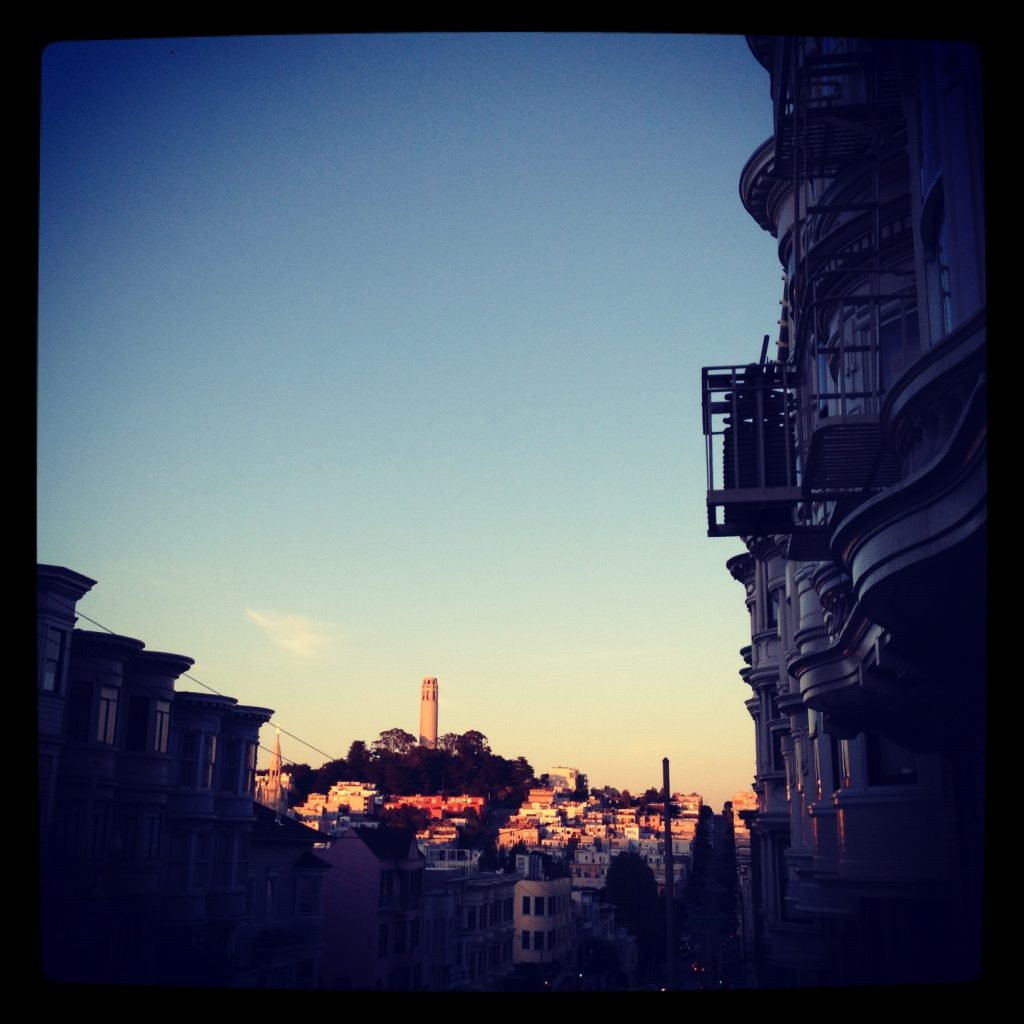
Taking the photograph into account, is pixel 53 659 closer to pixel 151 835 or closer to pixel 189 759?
pixel 151 835

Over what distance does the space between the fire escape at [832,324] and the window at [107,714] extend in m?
15.2

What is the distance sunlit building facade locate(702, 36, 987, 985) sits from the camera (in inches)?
298

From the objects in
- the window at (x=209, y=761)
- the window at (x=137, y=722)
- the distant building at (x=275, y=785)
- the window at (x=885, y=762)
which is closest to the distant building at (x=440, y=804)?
the distant building at (x=275, y=785)

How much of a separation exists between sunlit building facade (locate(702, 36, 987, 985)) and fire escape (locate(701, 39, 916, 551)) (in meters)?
0.03

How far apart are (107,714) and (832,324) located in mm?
17107

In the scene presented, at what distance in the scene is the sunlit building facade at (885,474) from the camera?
24.8 feet

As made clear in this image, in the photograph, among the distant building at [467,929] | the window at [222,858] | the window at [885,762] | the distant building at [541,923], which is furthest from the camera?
the distant building at [541,923]

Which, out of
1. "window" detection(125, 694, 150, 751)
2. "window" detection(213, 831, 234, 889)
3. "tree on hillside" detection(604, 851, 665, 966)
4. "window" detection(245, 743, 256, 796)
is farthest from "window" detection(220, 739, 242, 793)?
"tree on hillside" detection(604, 851, 665, 966)

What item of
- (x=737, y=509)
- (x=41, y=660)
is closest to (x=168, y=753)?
(x=41, y=660)

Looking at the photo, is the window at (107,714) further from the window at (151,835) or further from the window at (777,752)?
the window at (777,752)

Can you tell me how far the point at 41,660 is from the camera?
2162 cm

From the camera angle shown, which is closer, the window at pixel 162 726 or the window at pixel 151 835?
the window at pixel 151 835

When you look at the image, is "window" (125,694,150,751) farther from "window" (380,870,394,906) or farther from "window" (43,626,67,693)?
"window" (380,870,394,906)

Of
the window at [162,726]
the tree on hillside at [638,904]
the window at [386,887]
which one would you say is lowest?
the tree on hillside at [638,904]
